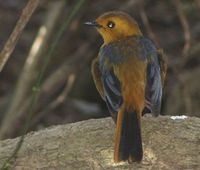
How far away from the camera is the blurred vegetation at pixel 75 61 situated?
878cm

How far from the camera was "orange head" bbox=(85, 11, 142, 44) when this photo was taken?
6.48m

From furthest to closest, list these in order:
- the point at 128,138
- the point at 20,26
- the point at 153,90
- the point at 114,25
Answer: the point at 114,25 → the point at 153,90 → the point at 128,138 → the point at 20,26

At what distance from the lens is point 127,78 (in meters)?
5.63

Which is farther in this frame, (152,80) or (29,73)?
(29,73)

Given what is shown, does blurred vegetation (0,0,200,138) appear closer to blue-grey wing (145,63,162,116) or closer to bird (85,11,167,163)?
bird (85,11,167,163)

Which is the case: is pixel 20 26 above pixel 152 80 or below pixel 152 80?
above

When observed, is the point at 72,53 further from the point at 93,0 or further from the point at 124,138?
the point at 124,138

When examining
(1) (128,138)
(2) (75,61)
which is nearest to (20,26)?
(1) (128,138)

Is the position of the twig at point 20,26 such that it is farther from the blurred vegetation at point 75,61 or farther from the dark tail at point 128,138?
the blurred vegetation at point 75,61

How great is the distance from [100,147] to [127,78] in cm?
59

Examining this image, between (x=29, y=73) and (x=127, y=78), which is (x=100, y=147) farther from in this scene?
(x=29, y=73)

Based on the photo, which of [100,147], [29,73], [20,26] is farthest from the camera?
[29,73]

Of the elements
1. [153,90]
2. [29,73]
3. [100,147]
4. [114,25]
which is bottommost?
[100,147]

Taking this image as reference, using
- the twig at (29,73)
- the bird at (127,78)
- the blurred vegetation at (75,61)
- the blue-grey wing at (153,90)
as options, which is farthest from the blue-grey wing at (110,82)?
the twig at (29,73)
